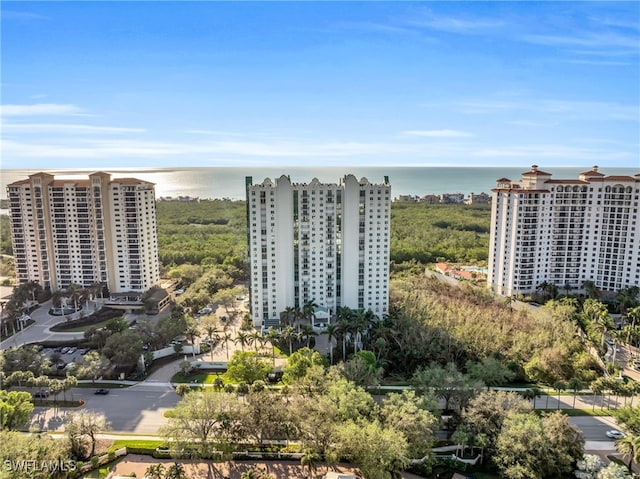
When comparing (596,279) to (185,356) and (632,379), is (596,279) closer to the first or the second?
(632,379)

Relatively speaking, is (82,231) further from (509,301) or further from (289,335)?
(509,301)

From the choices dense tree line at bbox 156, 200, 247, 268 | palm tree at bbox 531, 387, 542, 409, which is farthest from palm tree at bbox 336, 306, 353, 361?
dense tree line at bbox 156, 200, 247, 268

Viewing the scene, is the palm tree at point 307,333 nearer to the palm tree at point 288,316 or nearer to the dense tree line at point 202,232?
the palm tree at point 288,316

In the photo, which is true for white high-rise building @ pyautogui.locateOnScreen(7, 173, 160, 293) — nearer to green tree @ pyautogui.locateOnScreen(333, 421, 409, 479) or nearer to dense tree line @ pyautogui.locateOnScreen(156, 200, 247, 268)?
dense tree line @ pyautogui.locateOnScreen(156, 200, 247, 268)

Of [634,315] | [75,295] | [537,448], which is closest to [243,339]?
[537,448]

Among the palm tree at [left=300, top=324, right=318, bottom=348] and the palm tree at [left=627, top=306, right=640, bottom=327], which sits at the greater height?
the palm tree at [left=627, top=306, right=640, bottom=327]

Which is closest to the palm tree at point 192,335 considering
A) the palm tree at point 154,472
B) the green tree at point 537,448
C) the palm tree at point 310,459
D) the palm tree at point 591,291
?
the palm tree at point 154,472

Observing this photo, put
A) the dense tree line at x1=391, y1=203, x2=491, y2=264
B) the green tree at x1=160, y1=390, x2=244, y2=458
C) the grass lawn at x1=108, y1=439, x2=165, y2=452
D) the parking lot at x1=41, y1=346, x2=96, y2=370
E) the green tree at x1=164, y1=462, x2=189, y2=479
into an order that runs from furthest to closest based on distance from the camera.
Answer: the dense tree line at x1=391, y1=203, x2=491, y2=264 → the parking lot at x1=41, y1=346, x2=96, y2=370 → the grass lawn at x1=108, y1=439, x2=165, y2=452 → the green tree at x1=160, y1=390, x2=244, y2=458 → the green tree at x1=164, y1=462, x2=189, y2=479
